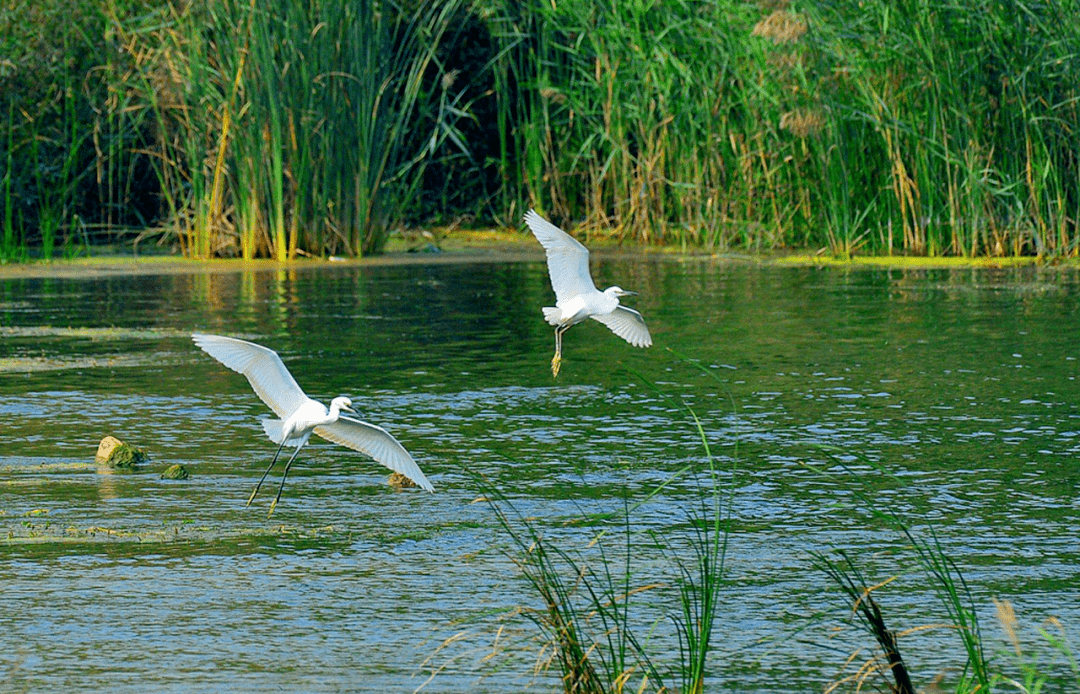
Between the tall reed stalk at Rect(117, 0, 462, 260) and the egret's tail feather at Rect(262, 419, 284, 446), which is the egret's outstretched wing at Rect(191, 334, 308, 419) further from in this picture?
the tall reed stalk at Rect(117, 0, 462, 260)

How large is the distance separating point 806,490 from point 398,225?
14.2 m

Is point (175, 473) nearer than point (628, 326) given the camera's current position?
Yes

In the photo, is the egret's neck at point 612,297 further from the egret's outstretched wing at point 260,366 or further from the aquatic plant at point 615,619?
the aquatic plant at point 615,619

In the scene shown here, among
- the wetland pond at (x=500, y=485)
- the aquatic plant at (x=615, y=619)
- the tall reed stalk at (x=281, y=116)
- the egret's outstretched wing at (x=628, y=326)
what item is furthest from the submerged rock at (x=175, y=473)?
the tall reed stalk at (x=281, y=116)

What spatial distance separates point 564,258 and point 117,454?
219 centimetres

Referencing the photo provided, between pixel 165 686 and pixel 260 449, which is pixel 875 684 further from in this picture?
pixel 260 449

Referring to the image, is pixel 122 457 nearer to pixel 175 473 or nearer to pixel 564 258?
Answer: pixel 175 473

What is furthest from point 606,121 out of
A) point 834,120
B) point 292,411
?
point 292,411

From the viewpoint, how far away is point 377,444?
19.6ft

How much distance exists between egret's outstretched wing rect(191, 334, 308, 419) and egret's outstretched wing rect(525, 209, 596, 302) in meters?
2.03

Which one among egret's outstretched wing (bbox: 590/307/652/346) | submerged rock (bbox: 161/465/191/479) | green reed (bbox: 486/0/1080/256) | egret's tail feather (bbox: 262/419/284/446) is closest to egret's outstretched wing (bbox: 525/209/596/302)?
egret's outstretched wing (bbox: 590/307/652/346)

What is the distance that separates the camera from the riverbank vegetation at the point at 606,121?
14930 mm

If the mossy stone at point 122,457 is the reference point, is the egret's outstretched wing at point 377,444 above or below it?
above

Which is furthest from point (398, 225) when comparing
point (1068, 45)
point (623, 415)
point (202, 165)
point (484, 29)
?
point (623, 415)
